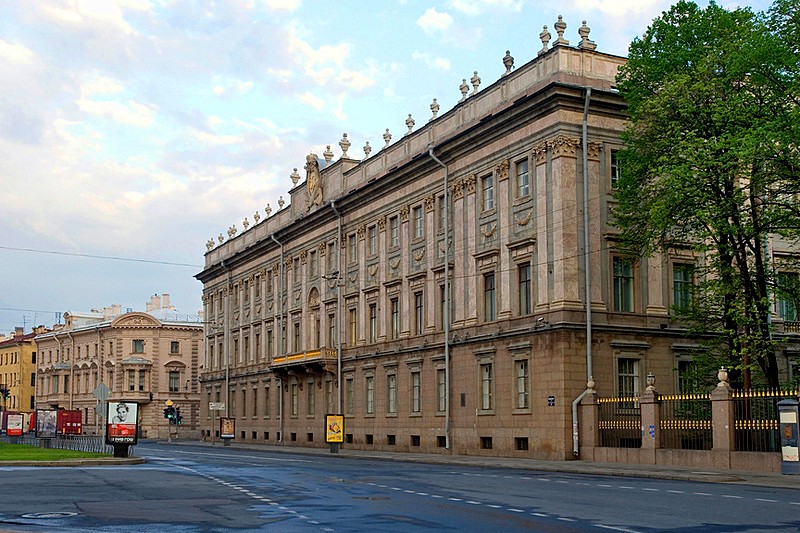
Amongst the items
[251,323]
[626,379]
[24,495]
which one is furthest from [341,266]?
[24,495]

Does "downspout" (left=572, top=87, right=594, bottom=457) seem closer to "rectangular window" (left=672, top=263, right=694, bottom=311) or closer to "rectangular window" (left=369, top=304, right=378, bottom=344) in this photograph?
"rectangular window" (left=672, top=263, right=694, bottom=311)

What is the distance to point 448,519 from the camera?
16.2m

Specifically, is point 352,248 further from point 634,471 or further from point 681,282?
point 634,471

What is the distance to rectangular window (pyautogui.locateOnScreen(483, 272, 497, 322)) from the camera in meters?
46.0

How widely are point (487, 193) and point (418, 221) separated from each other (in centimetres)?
731

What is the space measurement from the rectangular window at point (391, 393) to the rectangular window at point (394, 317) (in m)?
2.18

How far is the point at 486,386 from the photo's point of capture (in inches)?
1810

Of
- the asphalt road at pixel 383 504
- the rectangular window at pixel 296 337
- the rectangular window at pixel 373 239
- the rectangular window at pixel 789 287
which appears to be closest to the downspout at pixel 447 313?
the rectangular window at pixel 373 239

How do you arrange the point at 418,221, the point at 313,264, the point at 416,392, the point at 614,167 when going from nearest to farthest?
1. the point at 614,167
2. the point at 416,392
3. the point at 418,221
4. the point at 313,264

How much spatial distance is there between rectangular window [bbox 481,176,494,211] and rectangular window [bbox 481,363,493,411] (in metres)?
6.94

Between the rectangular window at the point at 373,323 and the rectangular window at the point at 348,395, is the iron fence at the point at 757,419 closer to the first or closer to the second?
the rectangular window at the point at 373,323

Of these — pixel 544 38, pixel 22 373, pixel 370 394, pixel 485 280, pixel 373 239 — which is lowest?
pixel 370 394

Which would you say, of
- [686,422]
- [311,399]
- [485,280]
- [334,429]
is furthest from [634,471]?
[311,399]

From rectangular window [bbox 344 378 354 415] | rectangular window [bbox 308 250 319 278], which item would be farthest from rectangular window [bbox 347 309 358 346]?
rectangular window [bbox 308 250 319 278]
